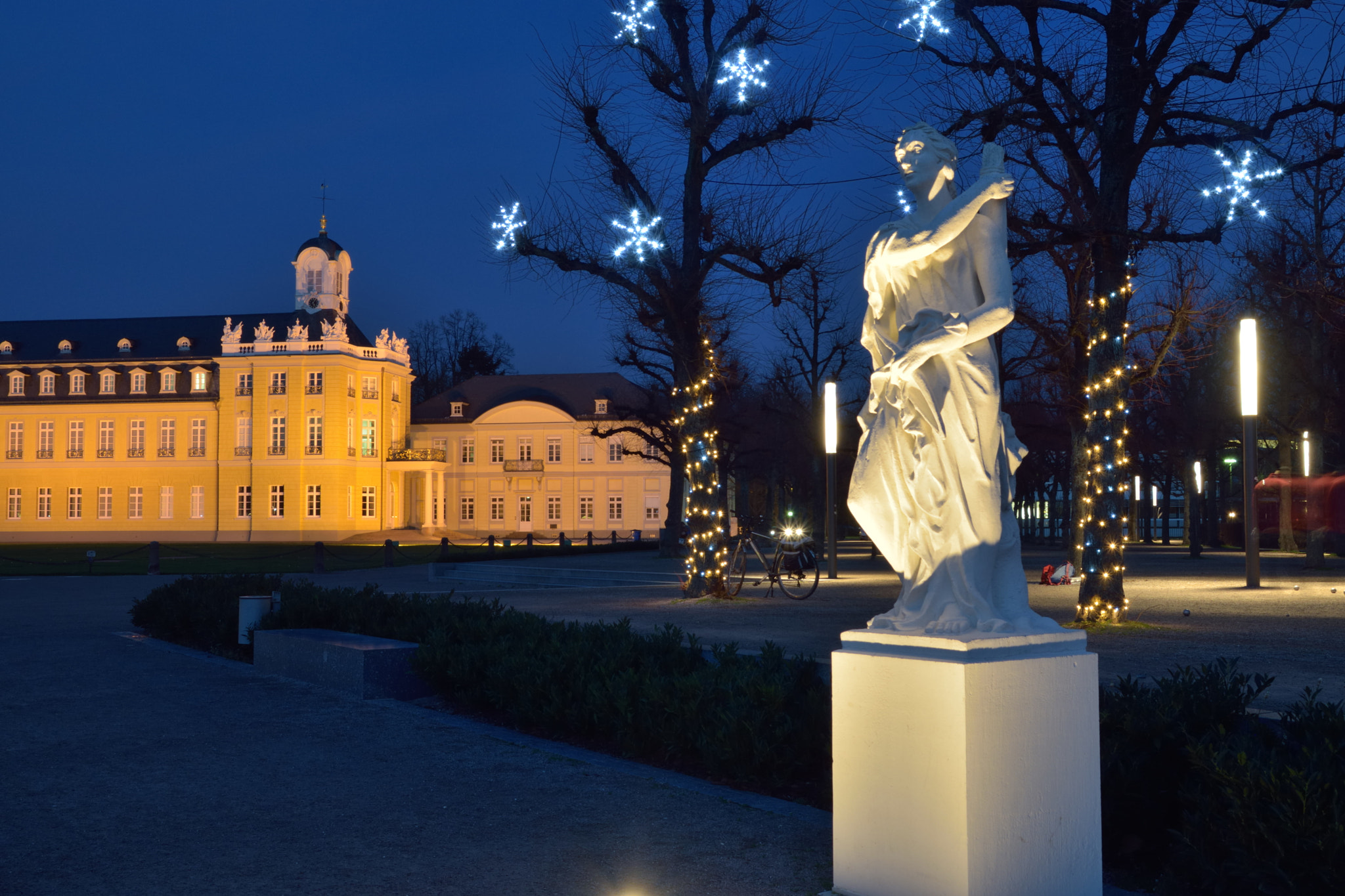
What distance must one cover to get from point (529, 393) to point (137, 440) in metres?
24.7

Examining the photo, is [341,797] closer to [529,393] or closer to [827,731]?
[827,731]

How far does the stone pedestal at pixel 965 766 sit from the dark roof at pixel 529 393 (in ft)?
215

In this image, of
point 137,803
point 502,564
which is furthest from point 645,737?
point 502,564

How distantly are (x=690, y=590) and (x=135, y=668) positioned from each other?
951 centimetres

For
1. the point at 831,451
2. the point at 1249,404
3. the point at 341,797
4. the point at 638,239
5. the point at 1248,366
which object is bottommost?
the point at 341,797

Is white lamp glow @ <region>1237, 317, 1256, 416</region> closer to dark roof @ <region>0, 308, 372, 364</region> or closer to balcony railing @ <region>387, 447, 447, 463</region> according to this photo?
balcony railing @ <region>387, 447, 447, 463</region>

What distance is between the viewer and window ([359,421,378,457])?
2682 inches

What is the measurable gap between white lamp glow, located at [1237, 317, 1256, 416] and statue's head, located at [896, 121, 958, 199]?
15.8m

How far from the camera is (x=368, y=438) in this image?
68750 mm

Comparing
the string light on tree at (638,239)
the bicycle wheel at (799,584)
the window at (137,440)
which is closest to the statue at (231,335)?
the window at (137,440)

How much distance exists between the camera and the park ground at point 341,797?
14.5 ft

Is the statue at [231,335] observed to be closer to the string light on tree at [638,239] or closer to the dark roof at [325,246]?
the dark roof at [325,246]

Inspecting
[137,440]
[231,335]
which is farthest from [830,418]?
[137,440]

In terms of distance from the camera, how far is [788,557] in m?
19.2
